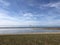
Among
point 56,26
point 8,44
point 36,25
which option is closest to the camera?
point 8,44

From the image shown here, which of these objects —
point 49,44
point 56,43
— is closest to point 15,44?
point 49,44

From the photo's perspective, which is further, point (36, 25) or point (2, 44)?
point (36, 25)

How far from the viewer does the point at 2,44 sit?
7.37m

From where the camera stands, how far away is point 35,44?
24.4ft

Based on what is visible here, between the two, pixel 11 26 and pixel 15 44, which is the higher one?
pixel 11 26

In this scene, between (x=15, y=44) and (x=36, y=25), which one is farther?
(x=36, y=25)

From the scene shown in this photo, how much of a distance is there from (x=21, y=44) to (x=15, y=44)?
407mm

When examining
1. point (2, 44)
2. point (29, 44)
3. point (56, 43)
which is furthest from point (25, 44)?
point (56, 43)

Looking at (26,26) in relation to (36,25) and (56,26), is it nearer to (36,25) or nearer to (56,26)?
(36,25)

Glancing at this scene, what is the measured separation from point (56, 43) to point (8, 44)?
313 centimetres

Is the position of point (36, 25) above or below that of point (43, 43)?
above

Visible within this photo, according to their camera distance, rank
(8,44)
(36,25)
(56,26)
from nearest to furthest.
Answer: (8,44), (56,26), (36,25)

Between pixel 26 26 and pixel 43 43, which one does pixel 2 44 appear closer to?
pixel 43 43

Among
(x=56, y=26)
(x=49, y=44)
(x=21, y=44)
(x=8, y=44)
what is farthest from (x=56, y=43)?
(x=56, y=26)
